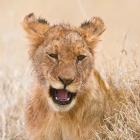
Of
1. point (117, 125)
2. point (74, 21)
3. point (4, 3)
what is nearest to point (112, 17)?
point (74, 21)

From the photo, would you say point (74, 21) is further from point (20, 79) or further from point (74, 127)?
point (74, 127)

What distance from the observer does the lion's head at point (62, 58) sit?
5910 millimetres

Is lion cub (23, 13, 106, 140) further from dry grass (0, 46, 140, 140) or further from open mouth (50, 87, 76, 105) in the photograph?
dry grass (0, 46, 140, 140)

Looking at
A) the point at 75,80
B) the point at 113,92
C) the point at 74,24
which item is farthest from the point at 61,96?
the point at 74,24

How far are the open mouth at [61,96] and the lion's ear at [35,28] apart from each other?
15.7 inches

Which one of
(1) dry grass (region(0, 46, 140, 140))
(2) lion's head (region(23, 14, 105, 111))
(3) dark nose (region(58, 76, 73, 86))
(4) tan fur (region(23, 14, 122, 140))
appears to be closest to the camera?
Result: (3) dark nose (region(58, 76, 73, 86))

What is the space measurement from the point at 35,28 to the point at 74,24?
429cm

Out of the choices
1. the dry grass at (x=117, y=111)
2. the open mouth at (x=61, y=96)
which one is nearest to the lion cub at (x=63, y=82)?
the open mouth at (x=61, y=96)

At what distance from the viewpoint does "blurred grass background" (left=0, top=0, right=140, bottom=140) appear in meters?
7.14

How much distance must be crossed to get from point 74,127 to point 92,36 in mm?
611

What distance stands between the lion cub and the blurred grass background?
180mm

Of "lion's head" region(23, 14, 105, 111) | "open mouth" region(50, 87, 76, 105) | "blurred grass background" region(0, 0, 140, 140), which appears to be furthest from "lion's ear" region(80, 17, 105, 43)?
"open mouth" region(50, 87, 76, 105)

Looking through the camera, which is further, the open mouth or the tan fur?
the tan fur

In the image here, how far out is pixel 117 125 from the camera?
6.49 m
